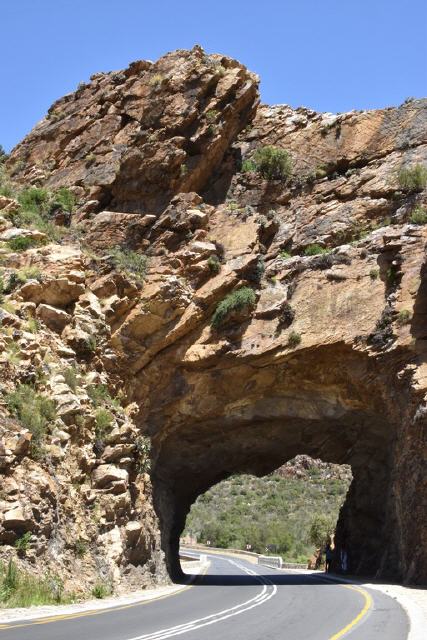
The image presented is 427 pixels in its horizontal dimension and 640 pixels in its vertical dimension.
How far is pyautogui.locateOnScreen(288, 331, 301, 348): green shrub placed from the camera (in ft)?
81.2

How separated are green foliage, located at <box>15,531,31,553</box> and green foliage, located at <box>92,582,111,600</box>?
251 centimetres

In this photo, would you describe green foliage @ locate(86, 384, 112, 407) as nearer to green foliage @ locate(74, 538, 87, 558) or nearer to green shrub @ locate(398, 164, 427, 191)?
green foliage @ locate(74, 538, 87, 558)

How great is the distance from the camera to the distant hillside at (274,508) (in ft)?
212

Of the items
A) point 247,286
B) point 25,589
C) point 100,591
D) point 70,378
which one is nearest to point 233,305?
point 247,286

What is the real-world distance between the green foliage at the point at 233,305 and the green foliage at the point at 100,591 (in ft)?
35.6

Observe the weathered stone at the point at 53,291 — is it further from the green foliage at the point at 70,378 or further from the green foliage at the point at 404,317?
the green foliage at the point at 404,317

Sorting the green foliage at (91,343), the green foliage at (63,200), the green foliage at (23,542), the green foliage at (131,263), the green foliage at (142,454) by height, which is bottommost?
the green foliage at (23,542)

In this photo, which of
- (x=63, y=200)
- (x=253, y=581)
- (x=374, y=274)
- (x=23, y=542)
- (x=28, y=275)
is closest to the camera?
(x=23, y=542)

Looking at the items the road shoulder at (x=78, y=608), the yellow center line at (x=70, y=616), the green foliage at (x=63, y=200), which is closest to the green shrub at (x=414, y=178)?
the green foliage at (x=63, y=200)

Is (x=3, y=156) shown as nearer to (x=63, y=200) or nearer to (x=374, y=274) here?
(x=63, y=200)

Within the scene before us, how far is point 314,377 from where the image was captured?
2578 centimetres

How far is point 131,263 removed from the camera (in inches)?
1054

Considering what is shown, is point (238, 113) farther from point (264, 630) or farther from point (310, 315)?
point (264, 630)

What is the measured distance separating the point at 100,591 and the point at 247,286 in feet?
42.8
